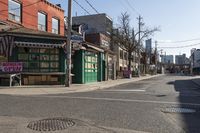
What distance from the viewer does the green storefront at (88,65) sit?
96.2 feet

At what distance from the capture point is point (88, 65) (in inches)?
1233

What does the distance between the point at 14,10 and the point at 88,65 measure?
7.93 m

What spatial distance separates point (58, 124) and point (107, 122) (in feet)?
4.75

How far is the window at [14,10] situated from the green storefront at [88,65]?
6.07 meters

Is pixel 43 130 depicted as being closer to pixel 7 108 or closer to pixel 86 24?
pixel 7 108

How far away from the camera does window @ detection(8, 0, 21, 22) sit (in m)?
29.5

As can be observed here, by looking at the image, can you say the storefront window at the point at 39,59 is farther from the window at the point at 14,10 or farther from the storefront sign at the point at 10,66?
the window at the point at 14,10

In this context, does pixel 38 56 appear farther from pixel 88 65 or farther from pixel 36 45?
pixel 88 65

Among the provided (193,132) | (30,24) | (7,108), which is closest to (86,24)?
(30,24)

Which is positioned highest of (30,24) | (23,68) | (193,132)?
(30,24)

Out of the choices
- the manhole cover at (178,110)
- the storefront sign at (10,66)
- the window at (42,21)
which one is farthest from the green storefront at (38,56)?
the manhole cover at (178,110)

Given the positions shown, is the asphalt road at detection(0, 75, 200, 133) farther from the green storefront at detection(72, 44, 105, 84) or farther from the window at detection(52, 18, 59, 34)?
the window at detection(52, 18, 59, 34)

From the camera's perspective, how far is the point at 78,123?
9758 millimetres

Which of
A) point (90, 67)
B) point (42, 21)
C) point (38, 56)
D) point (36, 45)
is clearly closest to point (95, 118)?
point (36, 45)
